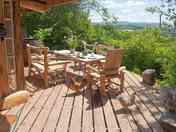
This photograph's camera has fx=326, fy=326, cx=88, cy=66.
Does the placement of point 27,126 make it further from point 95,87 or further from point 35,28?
point 35,28

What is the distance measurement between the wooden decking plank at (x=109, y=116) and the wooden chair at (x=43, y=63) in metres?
1.42

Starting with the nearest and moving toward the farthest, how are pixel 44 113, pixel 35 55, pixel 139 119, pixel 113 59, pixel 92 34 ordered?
1. pixel 139 119
2. pixel 44 113
3. pixel 113 59
4. pixel 35 55
5. pixel 92 34

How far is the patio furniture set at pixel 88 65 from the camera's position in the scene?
5.91 m

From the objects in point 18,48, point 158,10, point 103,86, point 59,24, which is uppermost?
point 158,10

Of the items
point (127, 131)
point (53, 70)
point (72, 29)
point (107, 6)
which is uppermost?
point (107, 6)

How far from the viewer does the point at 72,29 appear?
11.5 meters

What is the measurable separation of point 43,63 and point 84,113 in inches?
85.5

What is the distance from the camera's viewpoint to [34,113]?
4.91 meters

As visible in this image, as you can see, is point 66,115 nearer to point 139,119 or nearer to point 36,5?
point 139,119

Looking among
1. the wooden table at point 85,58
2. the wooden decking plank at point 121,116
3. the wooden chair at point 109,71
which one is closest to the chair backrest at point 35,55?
the wooden table at point 85,58

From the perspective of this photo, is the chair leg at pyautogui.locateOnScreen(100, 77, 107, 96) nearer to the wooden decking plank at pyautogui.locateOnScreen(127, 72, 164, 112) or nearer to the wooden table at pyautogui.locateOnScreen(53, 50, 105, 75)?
the wooden table at pyautogui.locateOnScreen(53, 50, 105, 75)

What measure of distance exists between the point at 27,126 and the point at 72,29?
7431mm

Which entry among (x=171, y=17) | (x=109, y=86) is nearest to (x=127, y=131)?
(x=109, y=86)

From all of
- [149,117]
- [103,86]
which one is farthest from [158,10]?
[149,117]
